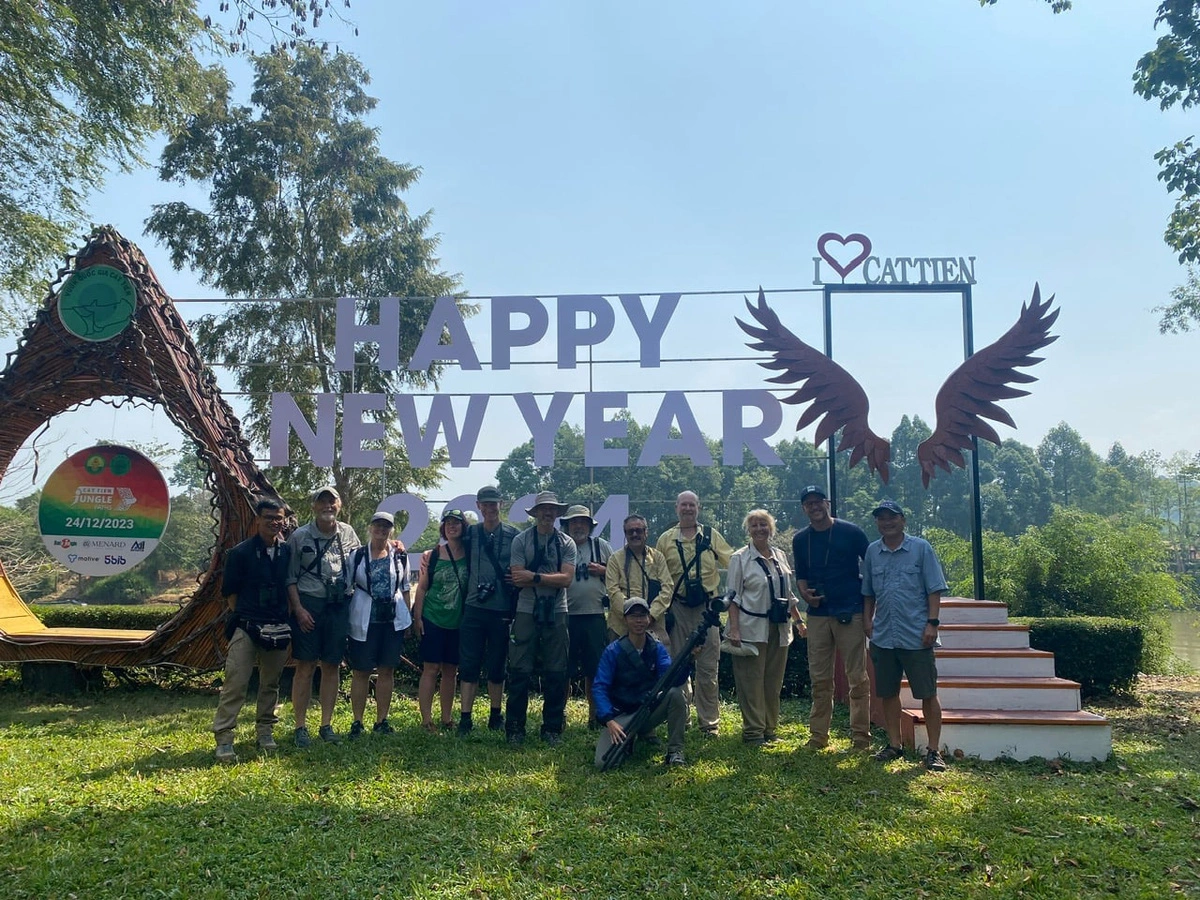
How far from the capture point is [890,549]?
527cm

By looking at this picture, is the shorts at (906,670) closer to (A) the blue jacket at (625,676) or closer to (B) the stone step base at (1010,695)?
(B) the stone step base at (1010,695)

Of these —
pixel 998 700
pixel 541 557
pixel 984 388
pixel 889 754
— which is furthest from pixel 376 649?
pixel 984 388

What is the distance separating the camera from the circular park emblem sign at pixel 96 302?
7375 mm

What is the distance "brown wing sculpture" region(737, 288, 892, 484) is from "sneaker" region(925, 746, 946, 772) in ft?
9.58

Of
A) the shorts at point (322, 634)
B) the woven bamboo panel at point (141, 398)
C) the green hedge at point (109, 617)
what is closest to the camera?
the shorts at point (322, 634)

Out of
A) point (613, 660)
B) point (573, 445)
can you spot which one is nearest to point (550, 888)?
point (613, 660)

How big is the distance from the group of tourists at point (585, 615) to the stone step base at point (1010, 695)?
640 mm

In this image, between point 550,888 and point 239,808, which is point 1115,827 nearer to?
point 550,888

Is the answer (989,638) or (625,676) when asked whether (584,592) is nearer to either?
(625,676)

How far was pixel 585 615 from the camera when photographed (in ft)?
19.3

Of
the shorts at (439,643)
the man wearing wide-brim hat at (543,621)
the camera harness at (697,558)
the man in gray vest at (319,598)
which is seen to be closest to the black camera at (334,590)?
the man in gray vest at (319,598)

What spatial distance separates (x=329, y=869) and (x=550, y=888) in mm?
941

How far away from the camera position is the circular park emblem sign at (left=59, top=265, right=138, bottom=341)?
7.38 m

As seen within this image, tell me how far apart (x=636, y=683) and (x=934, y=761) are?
1.82 metres
